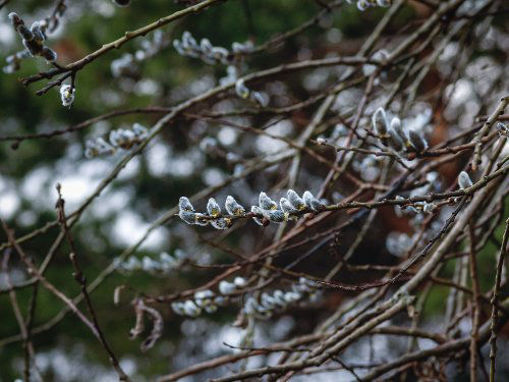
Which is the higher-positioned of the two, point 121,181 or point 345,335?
point 121,181

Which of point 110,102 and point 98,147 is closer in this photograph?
point 98,147

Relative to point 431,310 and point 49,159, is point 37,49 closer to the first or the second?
point 431,310

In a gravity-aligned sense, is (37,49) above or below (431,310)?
below

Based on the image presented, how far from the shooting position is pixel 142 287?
4.25 m

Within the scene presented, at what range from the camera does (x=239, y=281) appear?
1.40 metres

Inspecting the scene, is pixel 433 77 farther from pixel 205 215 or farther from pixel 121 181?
pixel 205 215

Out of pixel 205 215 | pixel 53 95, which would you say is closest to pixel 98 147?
pixel 205 215

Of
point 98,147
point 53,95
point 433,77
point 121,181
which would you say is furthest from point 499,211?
point 121,181

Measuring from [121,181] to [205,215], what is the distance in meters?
4.33

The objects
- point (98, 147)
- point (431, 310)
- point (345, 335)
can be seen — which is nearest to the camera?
point (345, 335)

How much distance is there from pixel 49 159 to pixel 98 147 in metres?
3.49

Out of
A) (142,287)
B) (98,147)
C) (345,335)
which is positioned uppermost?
(142,287)

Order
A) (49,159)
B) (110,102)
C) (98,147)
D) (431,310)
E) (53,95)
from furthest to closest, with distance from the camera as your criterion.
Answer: (49,159)
(110,102)
(53,95)
(431,310)
(98,147)

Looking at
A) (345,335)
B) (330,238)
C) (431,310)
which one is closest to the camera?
(345,335)
